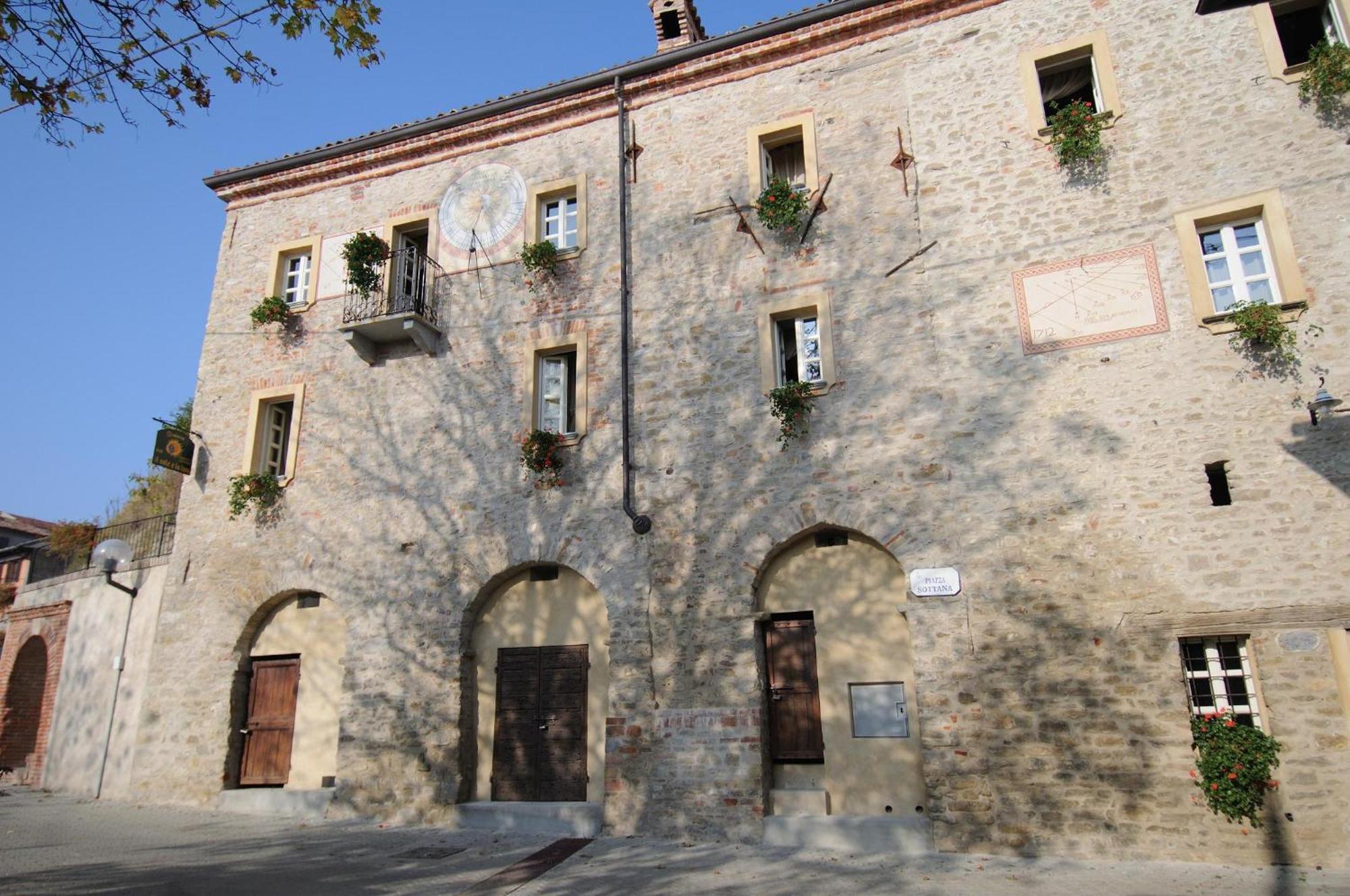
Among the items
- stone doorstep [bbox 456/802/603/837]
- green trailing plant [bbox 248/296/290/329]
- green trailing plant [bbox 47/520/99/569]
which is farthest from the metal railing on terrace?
stone doorstep [bbox 456/802/603/837]

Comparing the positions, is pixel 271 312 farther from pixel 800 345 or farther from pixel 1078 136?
pixel 1078 136

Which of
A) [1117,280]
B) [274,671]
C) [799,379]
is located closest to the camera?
[1117,280]

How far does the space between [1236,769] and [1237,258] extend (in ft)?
17.8

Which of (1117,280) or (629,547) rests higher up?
(1117,280)

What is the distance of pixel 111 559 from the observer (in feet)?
46.3

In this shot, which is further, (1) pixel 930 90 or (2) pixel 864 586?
(1) pixel 930 90

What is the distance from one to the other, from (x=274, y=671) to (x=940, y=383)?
1020 cm

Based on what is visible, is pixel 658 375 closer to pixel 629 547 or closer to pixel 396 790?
pixel 629 547

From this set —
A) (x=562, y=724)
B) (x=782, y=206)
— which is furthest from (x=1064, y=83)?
(x=562, y=724)

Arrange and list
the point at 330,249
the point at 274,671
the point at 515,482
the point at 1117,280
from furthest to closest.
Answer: the point at 330,249, the point at 274,671, the point at 515,482, the point at 1117,280

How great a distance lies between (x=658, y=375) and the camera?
11.7 metres

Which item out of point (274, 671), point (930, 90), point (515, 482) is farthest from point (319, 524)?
point (930, 90)

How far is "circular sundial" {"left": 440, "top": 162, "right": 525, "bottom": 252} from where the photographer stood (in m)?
13.4

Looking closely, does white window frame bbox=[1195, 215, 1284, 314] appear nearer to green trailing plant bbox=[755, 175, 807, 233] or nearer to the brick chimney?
green trailing plant bbox=[755, 175, 807, 233]
